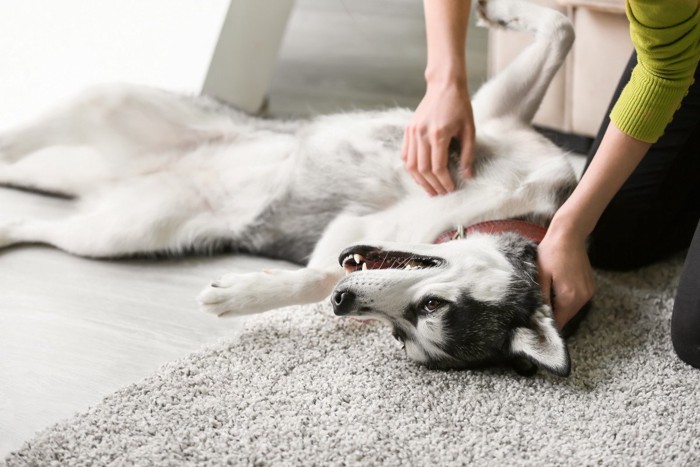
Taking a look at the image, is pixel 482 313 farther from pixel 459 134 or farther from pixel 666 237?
pixel 666 237

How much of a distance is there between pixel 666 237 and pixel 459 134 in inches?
35.5

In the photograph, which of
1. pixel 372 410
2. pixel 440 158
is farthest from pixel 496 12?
pixel 372 410

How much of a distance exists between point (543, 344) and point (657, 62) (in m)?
0.76

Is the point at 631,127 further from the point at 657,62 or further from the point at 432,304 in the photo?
the point at 432,304

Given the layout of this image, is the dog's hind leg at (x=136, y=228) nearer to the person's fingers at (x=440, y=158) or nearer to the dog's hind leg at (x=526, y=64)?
the person's fingers at (x=440, y=158)

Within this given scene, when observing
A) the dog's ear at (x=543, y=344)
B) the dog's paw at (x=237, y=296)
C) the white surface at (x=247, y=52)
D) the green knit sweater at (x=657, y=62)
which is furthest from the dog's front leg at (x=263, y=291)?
the white surface at (x=247, y=52)

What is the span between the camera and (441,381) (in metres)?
1.98

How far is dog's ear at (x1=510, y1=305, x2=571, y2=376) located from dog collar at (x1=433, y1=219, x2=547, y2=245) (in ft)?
0.95

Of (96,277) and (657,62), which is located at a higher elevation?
(657,62)

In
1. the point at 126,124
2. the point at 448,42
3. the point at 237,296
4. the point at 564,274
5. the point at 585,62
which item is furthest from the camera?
the point at 585,62

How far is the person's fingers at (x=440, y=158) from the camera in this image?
2.20 metres

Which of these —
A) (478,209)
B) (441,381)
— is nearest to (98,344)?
(441,381)

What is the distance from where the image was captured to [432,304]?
187 centimetres

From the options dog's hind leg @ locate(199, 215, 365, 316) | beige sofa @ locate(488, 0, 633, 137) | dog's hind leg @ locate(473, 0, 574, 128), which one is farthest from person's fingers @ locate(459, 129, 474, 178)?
beige sofa @ locate(488, 0, 633, 137)
